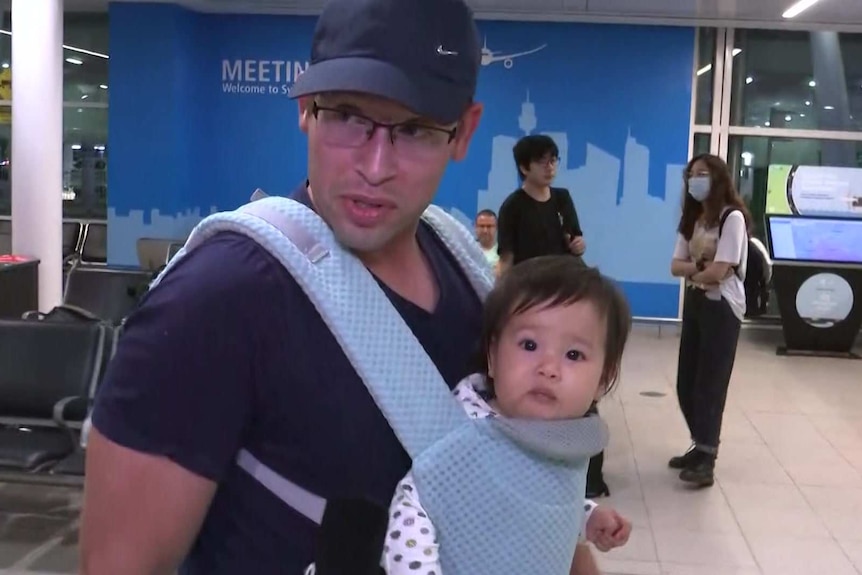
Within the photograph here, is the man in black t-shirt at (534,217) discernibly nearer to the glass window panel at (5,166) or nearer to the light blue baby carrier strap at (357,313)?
the light blue baby carrier strap at (357,313)

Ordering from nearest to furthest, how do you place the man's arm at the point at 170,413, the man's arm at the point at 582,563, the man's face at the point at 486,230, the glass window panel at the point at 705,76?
the man's arm at the point at 170,413 < the man's arm at the point at 582,563 < the man's face at the point at 486,230 < the glass window panel at the point at 705,76

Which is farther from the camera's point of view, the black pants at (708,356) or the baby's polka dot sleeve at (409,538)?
the black pants at (708,356)

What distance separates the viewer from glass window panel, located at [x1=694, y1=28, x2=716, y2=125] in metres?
9.62

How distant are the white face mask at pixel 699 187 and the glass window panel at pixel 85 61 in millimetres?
7504

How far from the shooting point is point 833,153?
9.69 meters

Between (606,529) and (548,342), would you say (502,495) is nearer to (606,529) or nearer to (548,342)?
(548,342)

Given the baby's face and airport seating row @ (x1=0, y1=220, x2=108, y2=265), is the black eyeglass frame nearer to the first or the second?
the baby's face

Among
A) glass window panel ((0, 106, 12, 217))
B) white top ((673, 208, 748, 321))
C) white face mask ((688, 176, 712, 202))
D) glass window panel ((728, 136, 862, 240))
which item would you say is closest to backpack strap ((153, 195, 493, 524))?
white top ((673, 208, 748, 321))

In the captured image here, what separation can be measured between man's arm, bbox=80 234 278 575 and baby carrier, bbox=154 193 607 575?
0.05m

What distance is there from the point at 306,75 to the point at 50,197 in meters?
5.84

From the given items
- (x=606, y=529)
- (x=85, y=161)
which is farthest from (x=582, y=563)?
(x=85, y=161)

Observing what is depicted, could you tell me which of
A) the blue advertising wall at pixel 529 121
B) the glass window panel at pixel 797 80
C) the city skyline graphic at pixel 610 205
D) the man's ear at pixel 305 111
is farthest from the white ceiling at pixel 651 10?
the man's ear at pixel 305 111

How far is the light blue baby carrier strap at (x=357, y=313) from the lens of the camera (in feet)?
3.06

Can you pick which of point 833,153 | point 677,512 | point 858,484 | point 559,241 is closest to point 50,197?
point 559,241
